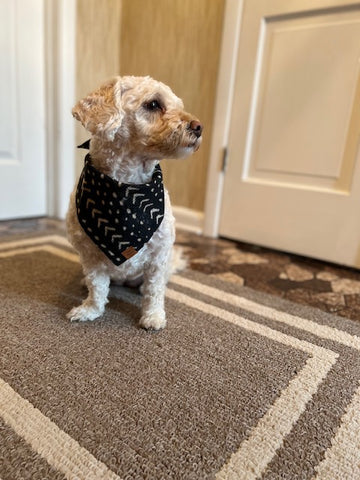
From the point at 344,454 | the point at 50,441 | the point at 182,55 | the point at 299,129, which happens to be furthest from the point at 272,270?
the point at 182,55

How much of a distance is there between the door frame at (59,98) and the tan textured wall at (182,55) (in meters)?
0.34

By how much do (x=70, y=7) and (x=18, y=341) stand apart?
1722 millimetres

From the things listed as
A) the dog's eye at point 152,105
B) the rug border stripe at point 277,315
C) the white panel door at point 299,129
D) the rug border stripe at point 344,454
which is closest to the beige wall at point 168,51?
the white panel door at point 299,129

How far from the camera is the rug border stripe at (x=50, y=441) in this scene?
1.55 ft

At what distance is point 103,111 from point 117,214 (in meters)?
0.23

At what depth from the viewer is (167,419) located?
572 mm

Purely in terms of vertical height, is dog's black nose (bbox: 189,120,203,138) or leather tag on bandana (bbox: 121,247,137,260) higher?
A: dog's black nose (bbox: 189,120,203,138)

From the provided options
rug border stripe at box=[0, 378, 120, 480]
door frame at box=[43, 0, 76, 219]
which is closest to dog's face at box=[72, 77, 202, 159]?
rug border stripe at box=[0, 378, 120, 480]

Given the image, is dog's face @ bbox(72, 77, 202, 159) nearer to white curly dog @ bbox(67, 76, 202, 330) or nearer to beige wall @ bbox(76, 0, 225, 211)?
white curly dog @ bbox(67, 76, 202, 330)

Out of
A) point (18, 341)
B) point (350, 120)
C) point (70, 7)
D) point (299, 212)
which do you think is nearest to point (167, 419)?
point (18, 341)

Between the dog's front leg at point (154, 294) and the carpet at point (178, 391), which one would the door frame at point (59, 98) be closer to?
the carpet at point (178, 391)

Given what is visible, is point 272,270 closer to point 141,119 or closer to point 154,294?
point 154,294

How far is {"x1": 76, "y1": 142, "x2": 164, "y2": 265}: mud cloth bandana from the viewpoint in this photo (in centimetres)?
81

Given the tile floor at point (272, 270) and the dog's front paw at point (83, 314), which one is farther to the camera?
the tile floor at point (272, 270)
